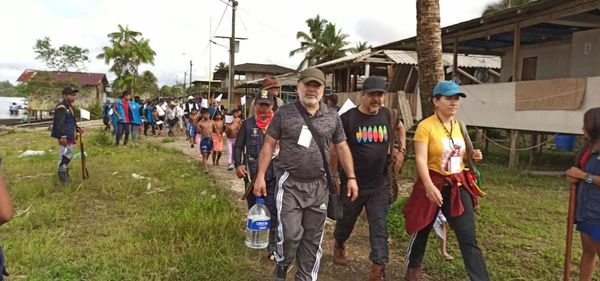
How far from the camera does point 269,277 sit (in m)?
4.20

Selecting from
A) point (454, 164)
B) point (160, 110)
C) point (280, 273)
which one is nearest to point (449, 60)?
point (160, 110)

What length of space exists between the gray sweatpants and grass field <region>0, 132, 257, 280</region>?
664 mm

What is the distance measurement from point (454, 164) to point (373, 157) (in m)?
0.74

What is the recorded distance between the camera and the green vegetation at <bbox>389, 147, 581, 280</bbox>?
446 centimetres

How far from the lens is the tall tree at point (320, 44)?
40875 mm

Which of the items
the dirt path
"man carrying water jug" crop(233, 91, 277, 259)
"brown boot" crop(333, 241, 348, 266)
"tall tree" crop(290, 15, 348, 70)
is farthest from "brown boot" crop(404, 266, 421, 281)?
"tall tree" crop(290, 15, 348, 70)

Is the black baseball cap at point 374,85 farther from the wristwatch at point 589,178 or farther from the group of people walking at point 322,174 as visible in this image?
the wristwatch at point 589,178

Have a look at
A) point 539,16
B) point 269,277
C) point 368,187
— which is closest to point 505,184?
point 539,16

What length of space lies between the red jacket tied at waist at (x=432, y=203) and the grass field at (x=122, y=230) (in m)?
1.52

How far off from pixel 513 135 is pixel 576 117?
2.04 meters

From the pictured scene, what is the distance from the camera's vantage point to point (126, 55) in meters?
44.5

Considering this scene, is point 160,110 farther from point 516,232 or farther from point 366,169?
point 366,169

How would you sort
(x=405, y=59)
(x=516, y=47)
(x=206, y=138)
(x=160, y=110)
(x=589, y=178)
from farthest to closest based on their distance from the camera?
(x=160, y=110) → (x=405, y=59) → (x=516, y=47) → (x=206, y=138) → (x=589, y=178)

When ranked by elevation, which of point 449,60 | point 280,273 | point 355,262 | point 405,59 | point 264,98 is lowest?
point 355,262
